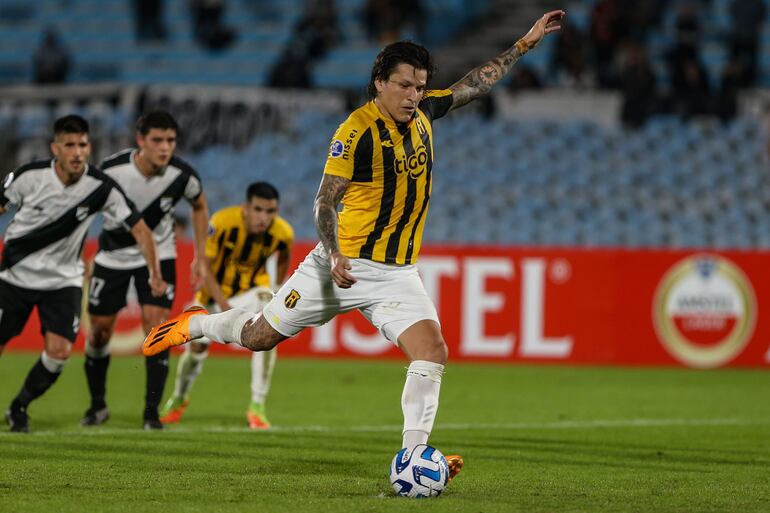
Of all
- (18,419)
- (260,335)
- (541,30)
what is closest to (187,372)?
(18,419)

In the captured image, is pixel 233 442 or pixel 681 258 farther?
pixel 681 258

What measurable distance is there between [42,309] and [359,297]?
3137 mm

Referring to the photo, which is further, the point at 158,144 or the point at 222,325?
the point at 158,144

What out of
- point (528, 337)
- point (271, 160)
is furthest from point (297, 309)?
point (271, 160)

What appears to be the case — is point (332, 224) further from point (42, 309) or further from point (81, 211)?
→ point (42, 309)

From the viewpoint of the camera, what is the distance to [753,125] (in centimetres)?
2003

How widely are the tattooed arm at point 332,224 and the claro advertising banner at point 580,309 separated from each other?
9.44 metres

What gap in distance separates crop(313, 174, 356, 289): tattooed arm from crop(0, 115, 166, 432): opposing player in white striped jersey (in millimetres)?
2403

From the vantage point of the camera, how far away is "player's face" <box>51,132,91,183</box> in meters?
8.31

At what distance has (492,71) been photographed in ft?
24.1

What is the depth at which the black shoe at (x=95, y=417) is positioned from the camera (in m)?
9.45

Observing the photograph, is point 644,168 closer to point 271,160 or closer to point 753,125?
point 753,125

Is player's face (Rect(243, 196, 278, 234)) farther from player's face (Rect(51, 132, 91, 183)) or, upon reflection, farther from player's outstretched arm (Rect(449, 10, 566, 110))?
player's outstretched arm (Rect(449, 10, 566, 110))

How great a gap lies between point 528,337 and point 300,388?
400cm
